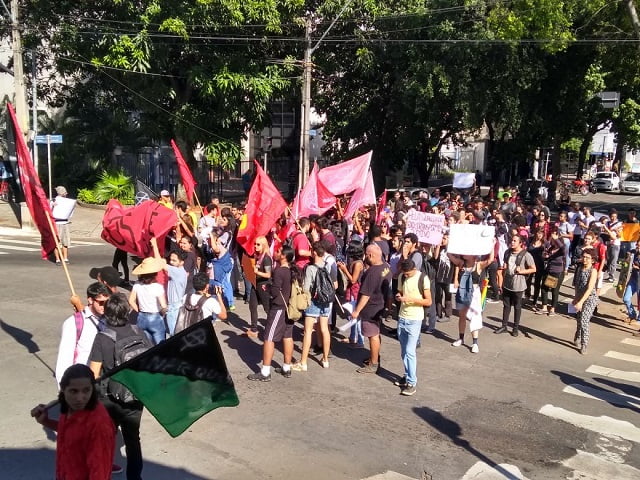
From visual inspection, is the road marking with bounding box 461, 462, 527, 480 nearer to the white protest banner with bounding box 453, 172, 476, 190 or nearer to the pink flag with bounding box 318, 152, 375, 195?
the pink flag with bounding box 318, 152, 375, 195

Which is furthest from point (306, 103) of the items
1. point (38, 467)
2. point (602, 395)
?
point (38, 467)

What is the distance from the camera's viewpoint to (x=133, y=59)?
19328 millimetres

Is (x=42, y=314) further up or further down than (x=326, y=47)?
further down

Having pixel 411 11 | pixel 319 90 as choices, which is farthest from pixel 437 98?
pixel 319 90

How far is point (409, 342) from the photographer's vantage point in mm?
7168

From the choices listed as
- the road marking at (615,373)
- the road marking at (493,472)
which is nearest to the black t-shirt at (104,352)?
the road marking at (493,472)

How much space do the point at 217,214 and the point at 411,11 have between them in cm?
1483

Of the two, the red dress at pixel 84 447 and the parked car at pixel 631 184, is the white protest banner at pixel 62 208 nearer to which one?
the red dress at pixel 84 447

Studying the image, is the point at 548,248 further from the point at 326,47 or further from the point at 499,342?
the point at 326,47

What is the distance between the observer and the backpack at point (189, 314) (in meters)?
6.82

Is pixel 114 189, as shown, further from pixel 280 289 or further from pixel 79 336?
pixel 79 336

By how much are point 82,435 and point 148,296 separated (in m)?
3.28

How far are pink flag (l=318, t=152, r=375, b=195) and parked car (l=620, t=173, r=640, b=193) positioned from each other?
127ft

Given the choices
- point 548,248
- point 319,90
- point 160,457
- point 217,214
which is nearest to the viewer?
Result: point 160,457
